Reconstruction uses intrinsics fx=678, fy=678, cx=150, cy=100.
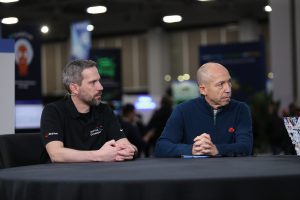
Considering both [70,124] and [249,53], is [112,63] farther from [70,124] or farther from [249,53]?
[70,124]

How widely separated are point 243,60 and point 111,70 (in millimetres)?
2826

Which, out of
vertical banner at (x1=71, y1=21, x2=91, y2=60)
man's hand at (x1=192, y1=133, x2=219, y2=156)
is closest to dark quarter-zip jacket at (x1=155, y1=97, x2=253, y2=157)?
man's hand at (x1=192, y1=133, x2=219, y2=156)

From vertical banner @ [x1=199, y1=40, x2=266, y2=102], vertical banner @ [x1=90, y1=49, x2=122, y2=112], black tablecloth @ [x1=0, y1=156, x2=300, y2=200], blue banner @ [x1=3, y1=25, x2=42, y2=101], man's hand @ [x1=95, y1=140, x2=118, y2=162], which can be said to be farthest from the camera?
vertical banner @ [x1=90, y1=49, x2=122, y2=112]

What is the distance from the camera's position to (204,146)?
120 inches

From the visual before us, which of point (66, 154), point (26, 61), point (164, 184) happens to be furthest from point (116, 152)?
point (26, 61)

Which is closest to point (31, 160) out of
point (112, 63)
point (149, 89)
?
point (112, 63)

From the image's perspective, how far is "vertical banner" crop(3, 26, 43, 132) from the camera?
29.3 ft

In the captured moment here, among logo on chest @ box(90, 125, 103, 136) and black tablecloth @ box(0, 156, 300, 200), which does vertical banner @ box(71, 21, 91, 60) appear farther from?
black tablecloth @ box(0, 156, 300, 200)

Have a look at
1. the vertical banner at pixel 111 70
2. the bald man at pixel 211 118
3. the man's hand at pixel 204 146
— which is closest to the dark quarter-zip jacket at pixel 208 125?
the bald man at pixel 211 118

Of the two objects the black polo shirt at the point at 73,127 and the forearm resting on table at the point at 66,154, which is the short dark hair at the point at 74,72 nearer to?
the black polo shirt at the point at 73,127

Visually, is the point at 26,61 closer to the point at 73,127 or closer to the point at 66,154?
A: the point at 73,127

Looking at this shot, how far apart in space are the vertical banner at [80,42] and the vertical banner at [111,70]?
2.38 meters

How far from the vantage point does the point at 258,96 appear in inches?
457

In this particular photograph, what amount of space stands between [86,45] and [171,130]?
45.3ft
